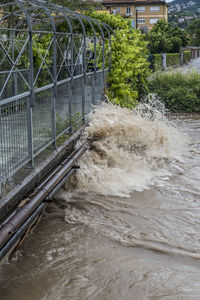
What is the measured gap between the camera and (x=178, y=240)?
6.83 meters

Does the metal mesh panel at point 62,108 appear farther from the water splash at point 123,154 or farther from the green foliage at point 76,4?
the green foliage at point 76,4

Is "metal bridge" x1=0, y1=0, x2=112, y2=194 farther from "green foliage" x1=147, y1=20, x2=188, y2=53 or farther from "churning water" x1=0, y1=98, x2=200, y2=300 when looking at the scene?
"green foliage" x1=147, y1=20, x2=188, y2=53

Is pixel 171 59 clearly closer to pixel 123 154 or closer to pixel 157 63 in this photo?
pixel 157 63

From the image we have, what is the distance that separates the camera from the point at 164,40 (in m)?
45.2

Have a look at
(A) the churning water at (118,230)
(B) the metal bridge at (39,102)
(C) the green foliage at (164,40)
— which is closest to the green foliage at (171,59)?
(C) the green foliage at (164,40)

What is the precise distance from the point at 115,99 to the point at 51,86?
6.38 metres

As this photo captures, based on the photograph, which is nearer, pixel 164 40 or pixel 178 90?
pixel 178 90

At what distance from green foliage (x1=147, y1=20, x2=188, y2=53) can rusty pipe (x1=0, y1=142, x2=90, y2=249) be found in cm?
3807

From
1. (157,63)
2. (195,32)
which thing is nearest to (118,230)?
(157,63)

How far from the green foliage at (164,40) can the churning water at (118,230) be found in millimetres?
34899

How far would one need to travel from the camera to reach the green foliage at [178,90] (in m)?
19.8

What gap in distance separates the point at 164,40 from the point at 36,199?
41287 millimetres

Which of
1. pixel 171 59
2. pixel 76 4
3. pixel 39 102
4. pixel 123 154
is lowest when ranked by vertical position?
pixel 123 154

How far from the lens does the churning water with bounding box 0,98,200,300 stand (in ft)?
18.2
